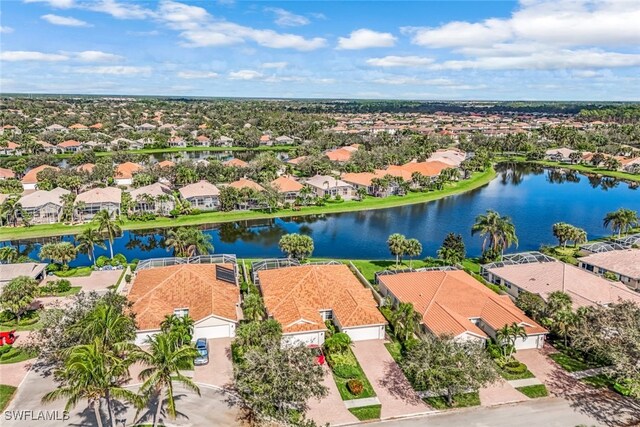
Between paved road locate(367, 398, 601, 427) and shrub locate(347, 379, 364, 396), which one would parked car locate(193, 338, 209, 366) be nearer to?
shrub locate(347, 379, 364, 396)

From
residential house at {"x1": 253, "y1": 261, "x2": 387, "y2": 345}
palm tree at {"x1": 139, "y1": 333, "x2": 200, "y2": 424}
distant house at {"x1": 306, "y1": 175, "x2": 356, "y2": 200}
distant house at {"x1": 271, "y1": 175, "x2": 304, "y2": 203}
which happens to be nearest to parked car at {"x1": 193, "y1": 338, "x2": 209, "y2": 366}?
residential house at {"x1": 253, "y1": 261, "x2": 387, "y2": 345}

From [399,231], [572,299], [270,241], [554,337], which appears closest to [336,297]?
[554,337]

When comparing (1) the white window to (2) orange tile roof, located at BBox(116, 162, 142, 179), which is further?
(2) orange tile roof, located at BBox(116, 162, 142, 179)

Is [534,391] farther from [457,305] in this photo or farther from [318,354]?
[318,354]

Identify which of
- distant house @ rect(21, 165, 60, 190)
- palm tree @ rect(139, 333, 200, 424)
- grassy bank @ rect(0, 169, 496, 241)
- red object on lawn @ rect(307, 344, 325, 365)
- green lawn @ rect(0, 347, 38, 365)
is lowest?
green lawn @ rect(0, 347, 38, 365)

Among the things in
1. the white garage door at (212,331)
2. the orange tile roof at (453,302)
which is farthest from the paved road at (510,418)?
the white garage door at (212,331)

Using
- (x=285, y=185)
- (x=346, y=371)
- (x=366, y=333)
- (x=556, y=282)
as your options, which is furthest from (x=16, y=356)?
(x=285, y=185)

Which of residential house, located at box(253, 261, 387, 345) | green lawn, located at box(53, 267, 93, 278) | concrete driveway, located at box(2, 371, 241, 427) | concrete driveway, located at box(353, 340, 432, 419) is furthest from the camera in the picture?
green lawn, located at box(53, 267, 93, 278)
